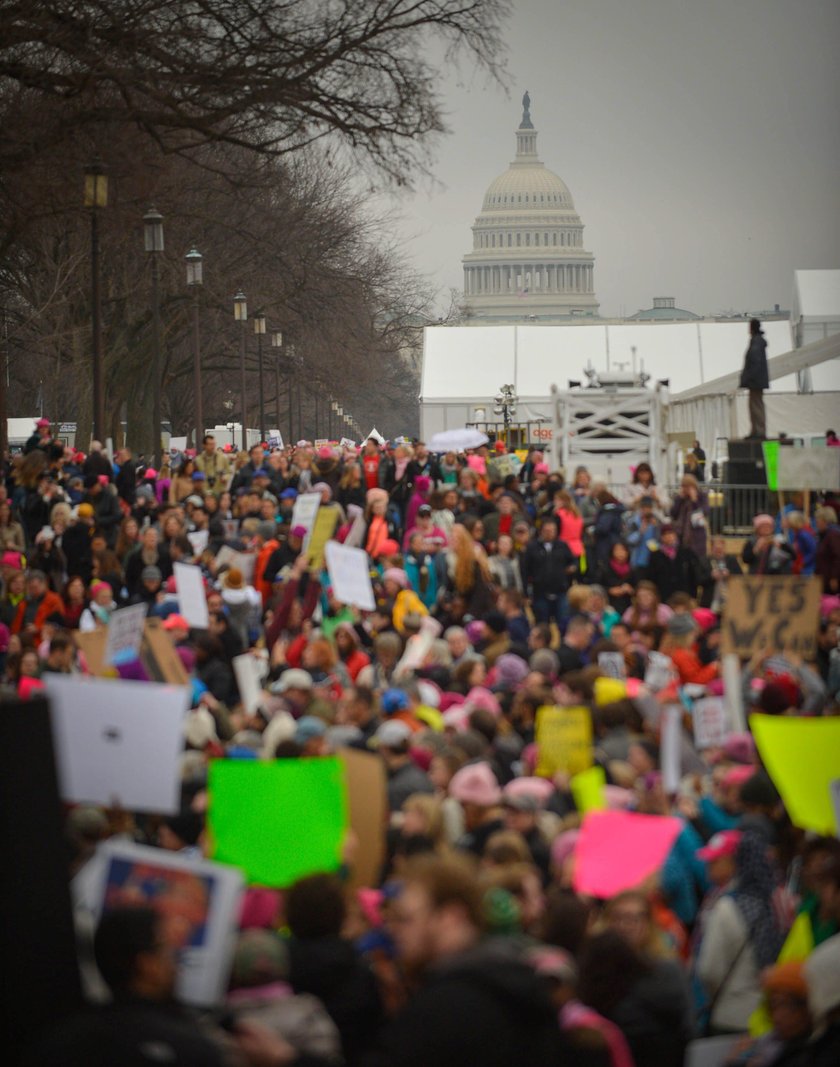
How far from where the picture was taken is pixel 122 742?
7.49 metres

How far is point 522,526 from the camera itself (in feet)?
60.3

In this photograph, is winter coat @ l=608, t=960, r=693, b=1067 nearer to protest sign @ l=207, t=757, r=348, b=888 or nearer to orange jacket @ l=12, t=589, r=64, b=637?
protest sign @ l=207, t=757, r=348, b=888

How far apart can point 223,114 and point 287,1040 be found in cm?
1975

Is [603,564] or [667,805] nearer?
[667,805]

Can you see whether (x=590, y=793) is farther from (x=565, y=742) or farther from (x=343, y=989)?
(x=343, y=989)

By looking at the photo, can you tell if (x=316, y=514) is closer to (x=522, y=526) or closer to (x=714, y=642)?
(x=522, y=526)

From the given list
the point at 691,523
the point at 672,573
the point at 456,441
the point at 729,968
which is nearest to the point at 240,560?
the point at 672,573

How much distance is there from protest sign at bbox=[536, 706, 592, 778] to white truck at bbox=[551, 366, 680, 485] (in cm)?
1829

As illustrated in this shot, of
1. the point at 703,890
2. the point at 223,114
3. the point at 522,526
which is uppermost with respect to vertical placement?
the point at 223,114

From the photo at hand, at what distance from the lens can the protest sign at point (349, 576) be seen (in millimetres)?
14414

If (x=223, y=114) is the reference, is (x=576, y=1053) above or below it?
below

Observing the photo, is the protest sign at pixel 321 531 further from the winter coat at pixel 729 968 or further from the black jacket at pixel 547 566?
the winter coat at pixel 729 968

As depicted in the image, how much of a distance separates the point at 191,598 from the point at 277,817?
6.87m

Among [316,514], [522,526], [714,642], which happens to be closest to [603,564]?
[522,526]
